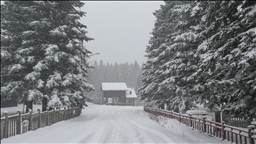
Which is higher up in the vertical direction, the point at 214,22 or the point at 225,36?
the point at 214,22

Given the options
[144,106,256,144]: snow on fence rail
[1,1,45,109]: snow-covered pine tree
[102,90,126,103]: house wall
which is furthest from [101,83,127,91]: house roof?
[1,1,45,109]: snow-covered pine tree

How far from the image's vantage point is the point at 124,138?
11.3 metres

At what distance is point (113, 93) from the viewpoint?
68.7 m

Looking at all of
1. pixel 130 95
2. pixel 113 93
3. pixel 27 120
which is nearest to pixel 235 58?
pixel 27 120

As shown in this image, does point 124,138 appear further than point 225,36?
Yes

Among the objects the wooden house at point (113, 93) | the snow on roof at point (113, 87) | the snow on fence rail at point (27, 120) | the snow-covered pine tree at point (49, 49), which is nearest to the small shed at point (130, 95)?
the wooden house at point (113, 93)

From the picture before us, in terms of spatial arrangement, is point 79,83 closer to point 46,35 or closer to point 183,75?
point 46,35

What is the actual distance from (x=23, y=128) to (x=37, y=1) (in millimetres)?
11399

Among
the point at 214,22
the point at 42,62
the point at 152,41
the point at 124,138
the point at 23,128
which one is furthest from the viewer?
the point at 152,41

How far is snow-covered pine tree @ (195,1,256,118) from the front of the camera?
7.45 metres

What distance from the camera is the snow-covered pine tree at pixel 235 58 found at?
7449 millimetres

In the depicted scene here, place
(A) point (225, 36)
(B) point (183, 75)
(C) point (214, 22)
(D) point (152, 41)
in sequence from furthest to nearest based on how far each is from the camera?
(D) point (152, 41), (B) point (183, 75), (C) point (214, 22), (A) point (225, 36)

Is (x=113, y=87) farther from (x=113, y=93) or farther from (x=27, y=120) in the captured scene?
(x=27, y=120)

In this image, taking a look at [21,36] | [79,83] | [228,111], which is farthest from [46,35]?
[228,111]
